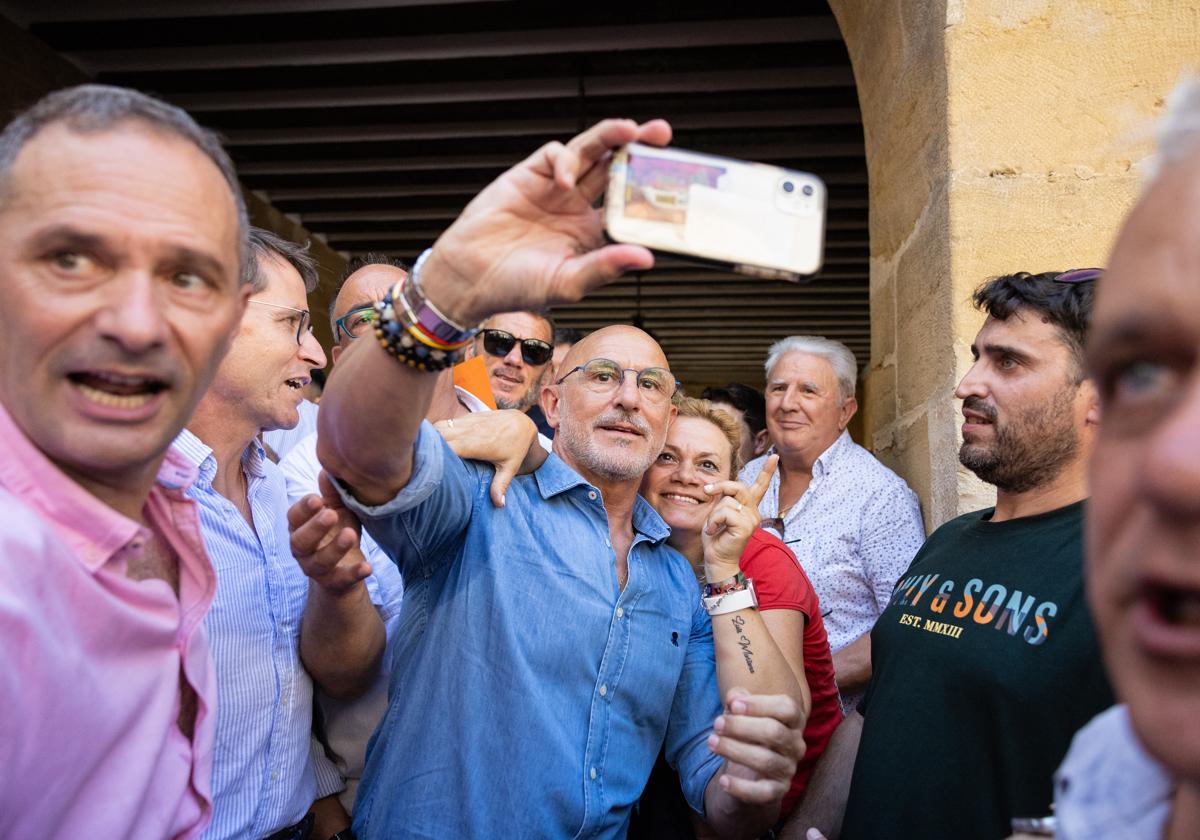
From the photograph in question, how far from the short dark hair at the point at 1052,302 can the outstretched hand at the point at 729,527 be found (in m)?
0.72

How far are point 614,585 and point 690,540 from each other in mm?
685

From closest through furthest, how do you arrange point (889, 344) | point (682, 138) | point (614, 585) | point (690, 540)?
point (614, 585)
point (690, 540)
point (889, 344)
point (682, 138)

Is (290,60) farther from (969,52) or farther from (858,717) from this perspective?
(858,717)

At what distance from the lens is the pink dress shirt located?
3.02 ft

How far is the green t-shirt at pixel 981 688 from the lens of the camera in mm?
1603

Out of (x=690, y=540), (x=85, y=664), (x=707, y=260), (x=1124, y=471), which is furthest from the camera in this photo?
(x=690, y=540)

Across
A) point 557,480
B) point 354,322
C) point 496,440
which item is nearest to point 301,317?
point 354,322

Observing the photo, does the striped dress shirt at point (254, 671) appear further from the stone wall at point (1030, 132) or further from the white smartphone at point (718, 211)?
the stone wall at point (1030, 132)

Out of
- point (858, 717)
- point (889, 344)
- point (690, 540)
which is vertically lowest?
point (858, 717)

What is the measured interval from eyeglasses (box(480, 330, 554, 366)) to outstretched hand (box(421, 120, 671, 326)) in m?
2.45

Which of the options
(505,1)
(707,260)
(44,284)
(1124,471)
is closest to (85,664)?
(44,284)

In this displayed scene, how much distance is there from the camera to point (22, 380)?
1.03m

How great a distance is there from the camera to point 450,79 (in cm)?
512

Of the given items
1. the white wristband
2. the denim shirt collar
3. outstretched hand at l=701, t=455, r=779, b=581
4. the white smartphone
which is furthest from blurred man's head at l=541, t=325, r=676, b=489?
the white smartphone
